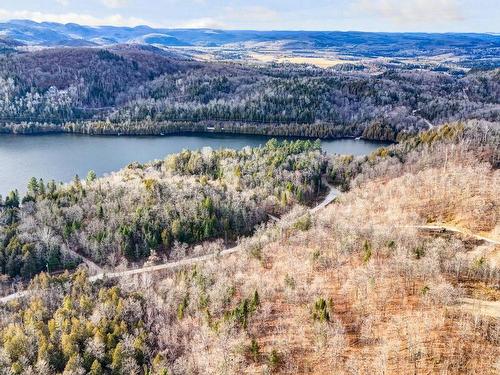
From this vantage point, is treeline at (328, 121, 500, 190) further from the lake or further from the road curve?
the road curve

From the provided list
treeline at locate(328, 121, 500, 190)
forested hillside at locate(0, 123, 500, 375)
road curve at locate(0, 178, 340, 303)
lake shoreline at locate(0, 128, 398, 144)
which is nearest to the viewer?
forested hillside at locate(0, 123, 500, 375)

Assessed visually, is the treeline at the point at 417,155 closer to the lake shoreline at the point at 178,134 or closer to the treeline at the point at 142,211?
the treeline at the point at 142,211

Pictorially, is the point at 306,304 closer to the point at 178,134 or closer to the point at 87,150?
the point at 87,150

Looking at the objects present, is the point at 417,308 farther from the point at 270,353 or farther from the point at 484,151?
the point at 484,151

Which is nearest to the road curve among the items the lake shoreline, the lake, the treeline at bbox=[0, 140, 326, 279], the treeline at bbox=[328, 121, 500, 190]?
the treeline at bbox=[0, 140, 326, 279]

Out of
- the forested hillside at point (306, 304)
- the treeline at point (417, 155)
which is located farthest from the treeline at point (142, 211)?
the treeline at point (417, 155)

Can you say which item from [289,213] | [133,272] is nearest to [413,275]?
[289,213]
